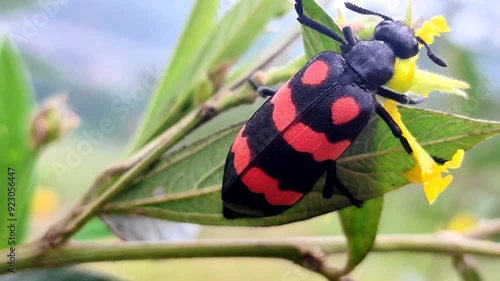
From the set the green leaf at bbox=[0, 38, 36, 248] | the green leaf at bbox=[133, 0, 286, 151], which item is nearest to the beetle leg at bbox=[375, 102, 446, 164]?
the green leaf at bbox=[133, 0, 286, 151]

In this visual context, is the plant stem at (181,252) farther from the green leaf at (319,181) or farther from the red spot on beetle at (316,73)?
the red spot on beetle at (316,73)

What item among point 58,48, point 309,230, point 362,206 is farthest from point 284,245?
point 58,48

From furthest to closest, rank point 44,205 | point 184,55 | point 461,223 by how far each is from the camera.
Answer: point 44,205
point 461,223
point 184,55

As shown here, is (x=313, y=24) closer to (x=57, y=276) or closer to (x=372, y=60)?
(x=372, y=60)

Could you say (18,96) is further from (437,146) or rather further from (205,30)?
(437,146)

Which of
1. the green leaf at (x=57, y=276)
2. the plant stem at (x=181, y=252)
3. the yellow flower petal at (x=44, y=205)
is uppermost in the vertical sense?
the plant stem at (x=181, y=252)

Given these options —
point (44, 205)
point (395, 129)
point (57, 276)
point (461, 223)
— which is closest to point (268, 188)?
point (395, 129)

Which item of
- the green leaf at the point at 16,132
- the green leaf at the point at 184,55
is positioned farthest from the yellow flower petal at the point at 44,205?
the green leaf at the point at 184,55

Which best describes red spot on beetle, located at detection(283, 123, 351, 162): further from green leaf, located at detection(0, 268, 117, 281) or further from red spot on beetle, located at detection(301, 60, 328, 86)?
green leaf, located at detection(0, 268, 117, 281)
